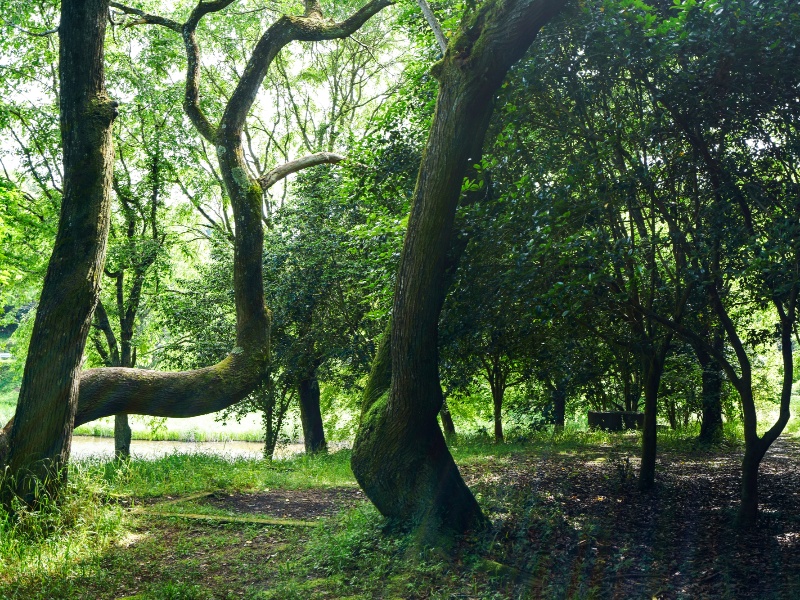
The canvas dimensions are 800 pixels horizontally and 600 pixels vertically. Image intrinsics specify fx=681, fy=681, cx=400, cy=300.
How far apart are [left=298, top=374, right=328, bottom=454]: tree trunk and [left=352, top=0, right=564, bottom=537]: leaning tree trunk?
1186cm

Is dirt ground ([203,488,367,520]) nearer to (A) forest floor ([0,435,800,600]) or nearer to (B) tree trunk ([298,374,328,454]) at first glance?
(A) forest floor ([0,435,800,600])

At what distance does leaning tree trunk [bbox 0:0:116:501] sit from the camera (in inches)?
260

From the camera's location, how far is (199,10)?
8766 millimetres

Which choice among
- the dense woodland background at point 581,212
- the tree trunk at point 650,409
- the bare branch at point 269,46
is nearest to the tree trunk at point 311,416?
the dense woodland background at point 581,212

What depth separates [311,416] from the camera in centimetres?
1833

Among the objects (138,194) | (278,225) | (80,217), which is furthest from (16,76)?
(80,217)

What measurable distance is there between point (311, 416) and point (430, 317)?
42.1 feet

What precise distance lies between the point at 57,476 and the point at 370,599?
355 centimetres

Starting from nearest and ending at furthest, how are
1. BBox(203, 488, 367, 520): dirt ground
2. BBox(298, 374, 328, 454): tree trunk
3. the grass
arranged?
the grass < BBox(203, 488, 367, 520): dirt ground < BBox(298, 374, 328, 454): tree trunk

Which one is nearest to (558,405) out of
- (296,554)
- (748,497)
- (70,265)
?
(748,497)

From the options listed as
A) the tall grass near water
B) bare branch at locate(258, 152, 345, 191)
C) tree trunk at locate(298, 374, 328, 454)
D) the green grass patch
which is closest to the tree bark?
the green grass patch

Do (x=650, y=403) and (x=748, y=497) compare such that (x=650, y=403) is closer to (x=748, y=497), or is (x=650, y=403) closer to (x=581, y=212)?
(x=748, y=497)

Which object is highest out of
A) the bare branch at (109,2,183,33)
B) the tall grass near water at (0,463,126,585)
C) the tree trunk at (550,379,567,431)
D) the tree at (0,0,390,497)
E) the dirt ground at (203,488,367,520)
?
the bare branch at (109,2,183,33)

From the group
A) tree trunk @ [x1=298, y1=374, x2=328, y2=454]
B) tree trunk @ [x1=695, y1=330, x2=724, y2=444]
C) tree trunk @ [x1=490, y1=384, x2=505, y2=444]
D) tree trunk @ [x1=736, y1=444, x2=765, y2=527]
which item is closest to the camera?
tree trunk @ [x1=736, y1=444, x2=765, y2=527]
